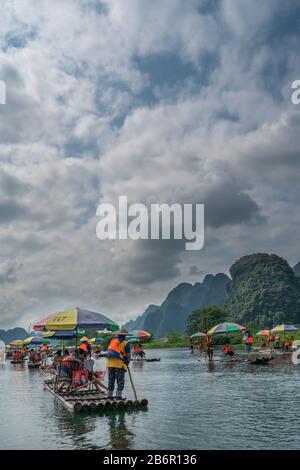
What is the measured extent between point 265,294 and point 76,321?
481 feet

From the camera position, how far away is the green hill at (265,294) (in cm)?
14962

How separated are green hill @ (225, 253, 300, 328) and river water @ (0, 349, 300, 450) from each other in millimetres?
133635

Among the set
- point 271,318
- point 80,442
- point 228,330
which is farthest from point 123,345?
point 271,318

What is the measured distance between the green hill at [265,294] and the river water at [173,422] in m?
134

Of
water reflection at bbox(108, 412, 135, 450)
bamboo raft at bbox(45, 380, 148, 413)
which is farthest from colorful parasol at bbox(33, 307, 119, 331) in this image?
water reflection at bbox(108, 412, 135, 450)

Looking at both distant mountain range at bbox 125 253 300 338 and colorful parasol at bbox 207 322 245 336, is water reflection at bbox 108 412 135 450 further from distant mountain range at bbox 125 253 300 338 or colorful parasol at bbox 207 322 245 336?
distant mountain range at bbox 125 253 300 338

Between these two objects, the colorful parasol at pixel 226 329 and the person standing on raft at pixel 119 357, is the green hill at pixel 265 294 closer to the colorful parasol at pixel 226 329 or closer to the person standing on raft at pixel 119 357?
the colorful parasol at pixel 226 329

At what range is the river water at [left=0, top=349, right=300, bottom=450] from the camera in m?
9.54

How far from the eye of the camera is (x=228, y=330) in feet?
114

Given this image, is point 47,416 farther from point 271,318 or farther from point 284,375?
point 271,318

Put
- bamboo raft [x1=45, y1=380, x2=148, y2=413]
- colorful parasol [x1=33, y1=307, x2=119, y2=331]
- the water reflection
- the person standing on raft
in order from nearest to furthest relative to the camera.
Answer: the water reflection → bamboo raft [x1=45, y1=380, x2=148, y2=413] → the person standing on raft → colorful parasol [x1=33, y1=307, x2=119, y2=331]

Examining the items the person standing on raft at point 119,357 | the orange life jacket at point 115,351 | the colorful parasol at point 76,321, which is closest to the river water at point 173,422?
the person standing on raft at point 119,357

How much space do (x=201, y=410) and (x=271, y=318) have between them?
13973 cm

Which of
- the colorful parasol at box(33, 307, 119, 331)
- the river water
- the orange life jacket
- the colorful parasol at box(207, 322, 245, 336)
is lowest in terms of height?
the river water
